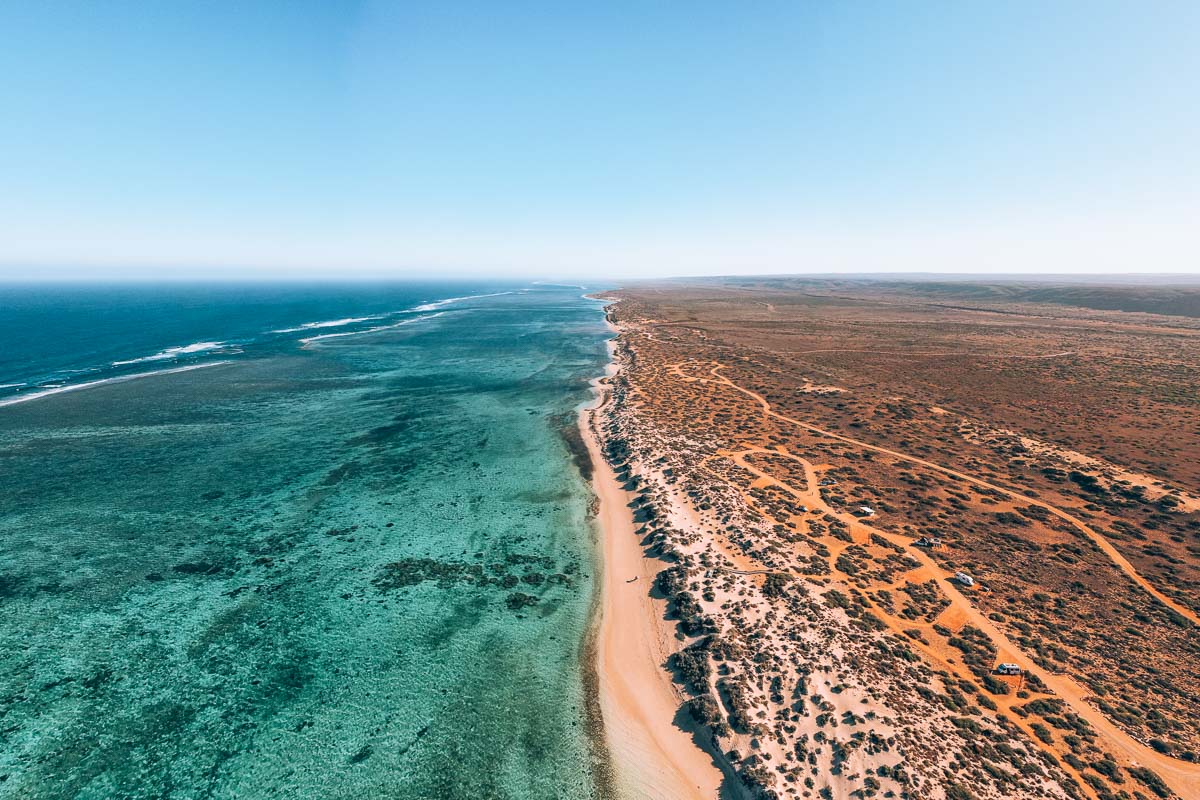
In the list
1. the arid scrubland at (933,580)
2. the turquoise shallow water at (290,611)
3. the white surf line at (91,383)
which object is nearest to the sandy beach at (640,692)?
the arid scrubland at (933,580)

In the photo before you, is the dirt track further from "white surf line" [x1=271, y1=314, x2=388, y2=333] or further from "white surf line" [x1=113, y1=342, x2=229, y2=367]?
"white surf line" [x1=271, y1=314, x2=388, y2=333]

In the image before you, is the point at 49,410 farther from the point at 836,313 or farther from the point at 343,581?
the point at 836,313

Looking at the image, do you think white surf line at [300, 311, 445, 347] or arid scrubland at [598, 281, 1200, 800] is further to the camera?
white surf line at [300, 311, 445, 347]

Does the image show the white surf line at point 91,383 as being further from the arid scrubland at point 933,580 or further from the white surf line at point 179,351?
the arid scrubland at point 933,580

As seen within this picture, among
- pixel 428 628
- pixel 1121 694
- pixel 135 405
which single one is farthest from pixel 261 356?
pixel 1121 694

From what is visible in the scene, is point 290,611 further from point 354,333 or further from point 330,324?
point 330,324

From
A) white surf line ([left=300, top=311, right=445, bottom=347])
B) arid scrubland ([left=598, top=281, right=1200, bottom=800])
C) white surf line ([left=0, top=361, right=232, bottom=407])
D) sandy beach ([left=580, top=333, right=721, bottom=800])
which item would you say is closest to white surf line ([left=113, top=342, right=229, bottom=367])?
white surf line ([left=0, top=361, right=232, bottom=407])
